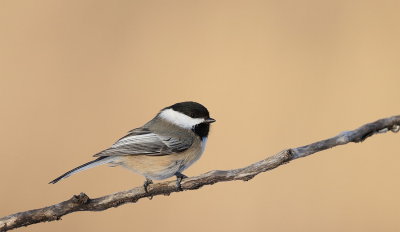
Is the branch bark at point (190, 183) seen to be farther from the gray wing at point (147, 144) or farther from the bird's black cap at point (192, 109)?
the bird's black cap at point (192, 109)

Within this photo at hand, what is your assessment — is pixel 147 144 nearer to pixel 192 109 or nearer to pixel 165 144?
pixel 165 144

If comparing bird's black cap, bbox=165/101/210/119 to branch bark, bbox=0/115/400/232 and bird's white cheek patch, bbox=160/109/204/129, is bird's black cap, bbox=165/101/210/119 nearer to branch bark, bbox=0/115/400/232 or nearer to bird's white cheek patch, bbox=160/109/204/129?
bird's white cheek patch, bbox=160/109/204/129

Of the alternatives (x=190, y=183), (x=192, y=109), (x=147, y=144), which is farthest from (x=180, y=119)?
(x=190, y=183)

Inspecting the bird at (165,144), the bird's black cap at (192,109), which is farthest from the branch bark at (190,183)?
the bird's black cap at (192,109)

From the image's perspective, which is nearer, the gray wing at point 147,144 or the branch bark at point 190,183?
the branch bark at point 190,183

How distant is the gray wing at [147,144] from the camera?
1676mm

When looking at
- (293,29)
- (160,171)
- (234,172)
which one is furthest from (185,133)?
(293,29)

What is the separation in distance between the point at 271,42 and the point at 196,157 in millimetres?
2121

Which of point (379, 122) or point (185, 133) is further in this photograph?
point (185, 133)

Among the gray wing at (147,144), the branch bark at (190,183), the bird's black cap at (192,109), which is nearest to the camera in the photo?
the branch bark at (190,183)

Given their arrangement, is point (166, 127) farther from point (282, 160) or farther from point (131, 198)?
point (282, 160)

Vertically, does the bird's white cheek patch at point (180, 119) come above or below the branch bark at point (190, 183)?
above

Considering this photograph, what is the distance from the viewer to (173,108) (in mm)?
1870

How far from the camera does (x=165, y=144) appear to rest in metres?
1.80
